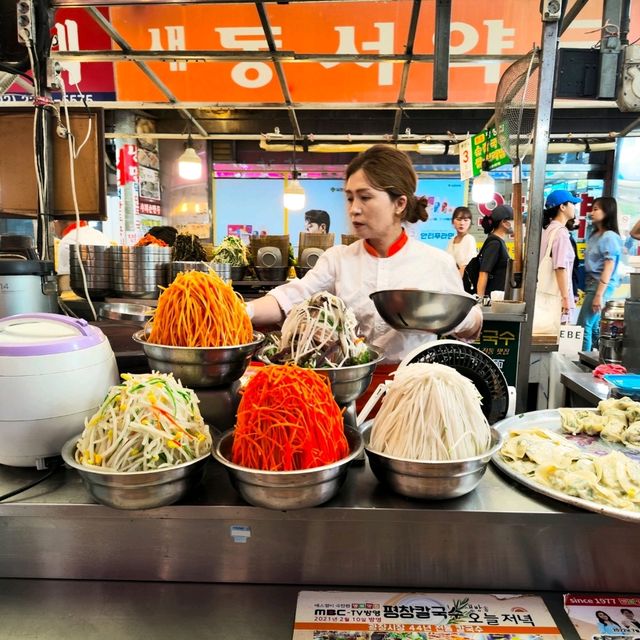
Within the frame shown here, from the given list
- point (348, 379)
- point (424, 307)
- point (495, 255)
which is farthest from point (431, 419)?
point (495, 255)

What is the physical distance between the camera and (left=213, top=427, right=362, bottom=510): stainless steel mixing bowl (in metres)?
0.85

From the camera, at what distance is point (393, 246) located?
2355 mm

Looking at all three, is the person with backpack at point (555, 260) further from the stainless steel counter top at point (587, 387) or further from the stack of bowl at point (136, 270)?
the stack of bowl at point (136, 270)

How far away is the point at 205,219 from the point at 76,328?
817 cm

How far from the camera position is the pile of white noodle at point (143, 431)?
890mm

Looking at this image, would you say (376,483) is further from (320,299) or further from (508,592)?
(320,299)

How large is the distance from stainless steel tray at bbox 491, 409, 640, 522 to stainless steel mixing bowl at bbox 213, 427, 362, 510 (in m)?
0.42

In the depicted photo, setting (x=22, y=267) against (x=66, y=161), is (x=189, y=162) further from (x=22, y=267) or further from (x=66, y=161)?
(x=22, y=267)

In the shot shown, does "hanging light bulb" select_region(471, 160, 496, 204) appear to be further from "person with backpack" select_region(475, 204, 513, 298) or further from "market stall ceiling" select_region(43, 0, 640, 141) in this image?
"market stall ceiling" select_region(43, 0, 640, 141)

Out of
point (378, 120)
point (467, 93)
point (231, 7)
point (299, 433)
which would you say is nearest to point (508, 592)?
point (299, 433)

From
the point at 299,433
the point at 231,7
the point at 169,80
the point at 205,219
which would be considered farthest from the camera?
the point at 205,219

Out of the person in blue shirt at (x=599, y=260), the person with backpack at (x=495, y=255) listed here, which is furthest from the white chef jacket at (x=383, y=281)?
the person in blue shirt at (x=599, y=260)

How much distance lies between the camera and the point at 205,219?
8891 mm

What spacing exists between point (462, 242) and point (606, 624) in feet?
20.4
